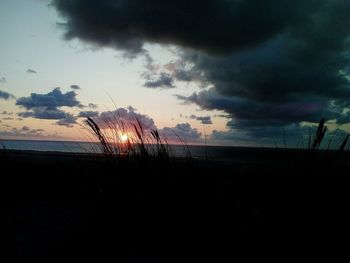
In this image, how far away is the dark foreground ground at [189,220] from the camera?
250cm

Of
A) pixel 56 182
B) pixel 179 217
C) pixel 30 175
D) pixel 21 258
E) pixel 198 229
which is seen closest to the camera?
pixel 21 258

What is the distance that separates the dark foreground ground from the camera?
2.50 metres

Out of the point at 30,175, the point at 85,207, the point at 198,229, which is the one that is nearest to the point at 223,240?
the point at 198,229

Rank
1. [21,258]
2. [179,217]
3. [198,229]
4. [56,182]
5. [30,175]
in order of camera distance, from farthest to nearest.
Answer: [30,175] → [56,182] → [179,217] → [198,229] → [21,258]

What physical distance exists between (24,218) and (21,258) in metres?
1.36

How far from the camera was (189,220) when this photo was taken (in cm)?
290

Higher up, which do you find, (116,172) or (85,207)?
(116,172)

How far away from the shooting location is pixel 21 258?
2.49 m

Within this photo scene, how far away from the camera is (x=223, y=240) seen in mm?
2588

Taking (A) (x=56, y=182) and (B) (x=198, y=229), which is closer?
(B) (x=198, y=229)

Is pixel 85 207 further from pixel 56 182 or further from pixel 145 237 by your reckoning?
pixel 56 182

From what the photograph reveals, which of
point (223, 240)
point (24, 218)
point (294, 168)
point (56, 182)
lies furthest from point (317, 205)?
point (56, 182)

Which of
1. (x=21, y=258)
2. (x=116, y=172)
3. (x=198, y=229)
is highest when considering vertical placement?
(x=116, y=172)

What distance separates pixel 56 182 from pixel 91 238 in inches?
139
